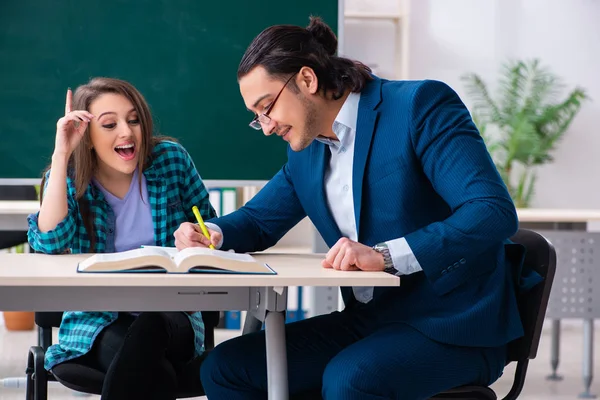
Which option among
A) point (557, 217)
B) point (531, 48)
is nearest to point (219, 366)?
point (557, 217)

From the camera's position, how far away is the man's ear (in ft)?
5.86

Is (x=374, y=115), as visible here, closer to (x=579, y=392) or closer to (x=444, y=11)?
(x=579, y=392)

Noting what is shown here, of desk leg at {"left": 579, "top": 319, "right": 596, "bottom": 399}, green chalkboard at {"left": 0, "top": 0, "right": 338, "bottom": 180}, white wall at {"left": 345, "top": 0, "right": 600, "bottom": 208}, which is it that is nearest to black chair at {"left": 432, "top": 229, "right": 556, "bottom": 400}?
green chalkboard at {"left": 0, "top": 0, "right": 338, "bottom": 180}

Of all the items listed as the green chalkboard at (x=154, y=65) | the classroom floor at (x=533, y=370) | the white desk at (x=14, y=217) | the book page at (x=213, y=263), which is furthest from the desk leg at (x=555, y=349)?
the book page at (x=213, y=263)

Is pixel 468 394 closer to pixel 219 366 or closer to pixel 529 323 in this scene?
pixel 529 323

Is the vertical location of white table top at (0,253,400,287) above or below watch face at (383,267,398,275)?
above

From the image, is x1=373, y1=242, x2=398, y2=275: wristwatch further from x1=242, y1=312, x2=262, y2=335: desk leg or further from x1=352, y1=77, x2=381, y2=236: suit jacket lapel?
x1=242, y1=312, x2=262, y2=335: desk leg

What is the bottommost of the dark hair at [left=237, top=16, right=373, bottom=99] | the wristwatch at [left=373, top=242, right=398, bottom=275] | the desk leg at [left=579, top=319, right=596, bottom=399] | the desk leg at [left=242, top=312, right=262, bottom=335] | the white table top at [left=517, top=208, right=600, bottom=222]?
the desk leg at [left=579, top=319, right=596, bottom=399]

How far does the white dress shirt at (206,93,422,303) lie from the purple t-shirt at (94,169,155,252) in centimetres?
37

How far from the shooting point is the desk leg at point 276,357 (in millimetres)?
1558

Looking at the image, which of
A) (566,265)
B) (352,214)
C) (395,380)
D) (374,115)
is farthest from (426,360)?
(566,265)

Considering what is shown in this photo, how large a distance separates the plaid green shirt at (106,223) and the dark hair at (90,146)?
14 mm

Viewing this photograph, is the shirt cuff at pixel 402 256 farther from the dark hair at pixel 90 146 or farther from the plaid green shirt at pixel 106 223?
the dark hair at pixel 90 146

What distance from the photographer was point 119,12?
3057 millimetres
